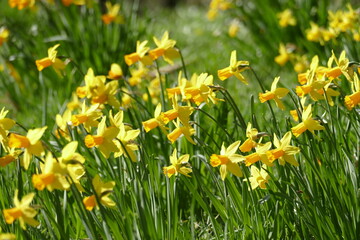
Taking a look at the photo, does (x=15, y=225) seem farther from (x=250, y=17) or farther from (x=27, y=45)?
(x=250, y=17)

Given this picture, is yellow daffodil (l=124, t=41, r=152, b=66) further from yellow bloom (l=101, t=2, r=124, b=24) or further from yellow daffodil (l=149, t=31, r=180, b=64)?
yellow bloom (l=101, t=2, r=124, b=24)

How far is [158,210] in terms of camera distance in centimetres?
180

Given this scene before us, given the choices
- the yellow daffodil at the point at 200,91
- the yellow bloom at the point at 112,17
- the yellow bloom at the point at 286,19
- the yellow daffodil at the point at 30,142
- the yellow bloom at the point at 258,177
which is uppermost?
the yellow daffodil at the point at 30,142

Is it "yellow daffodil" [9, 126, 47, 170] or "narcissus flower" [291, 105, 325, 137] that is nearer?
"yellow daffodil" [9, 126, 47, 170]

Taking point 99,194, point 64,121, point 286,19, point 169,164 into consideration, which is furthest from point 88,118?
point 286,19

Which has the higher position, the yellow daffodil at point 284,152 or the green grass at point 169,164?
the yellow daffodil at point 284,152

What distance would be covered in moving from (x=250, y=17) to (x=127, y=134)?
324cm

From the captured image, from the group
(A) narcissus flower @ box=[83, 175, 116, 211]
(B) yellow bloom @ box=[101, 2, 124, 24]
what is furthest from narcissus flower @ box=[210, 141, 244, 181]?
(B) yellow bloom @ box=[101, 2, 124, 24]

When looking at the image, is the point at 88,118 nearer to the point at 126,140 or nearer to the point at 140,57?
the point at 126,140

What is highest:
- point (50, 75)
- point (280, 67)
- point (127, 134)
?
point (127, 134)

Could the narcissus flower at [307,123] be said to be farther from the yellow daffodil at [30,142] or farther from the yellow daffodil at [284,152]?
Result: the yellow daffodil at [30,142]

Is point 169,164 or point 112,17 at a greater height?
point 112,17

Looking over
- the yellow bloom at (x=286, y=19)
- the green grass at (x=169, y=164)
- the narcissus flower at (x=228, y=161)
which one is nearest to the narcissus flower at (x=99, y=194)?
the green grass at (x=169, y=164)

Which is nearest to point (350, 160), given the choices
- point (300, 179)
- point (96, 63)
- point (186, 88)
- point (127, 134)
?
point (300, 179)
